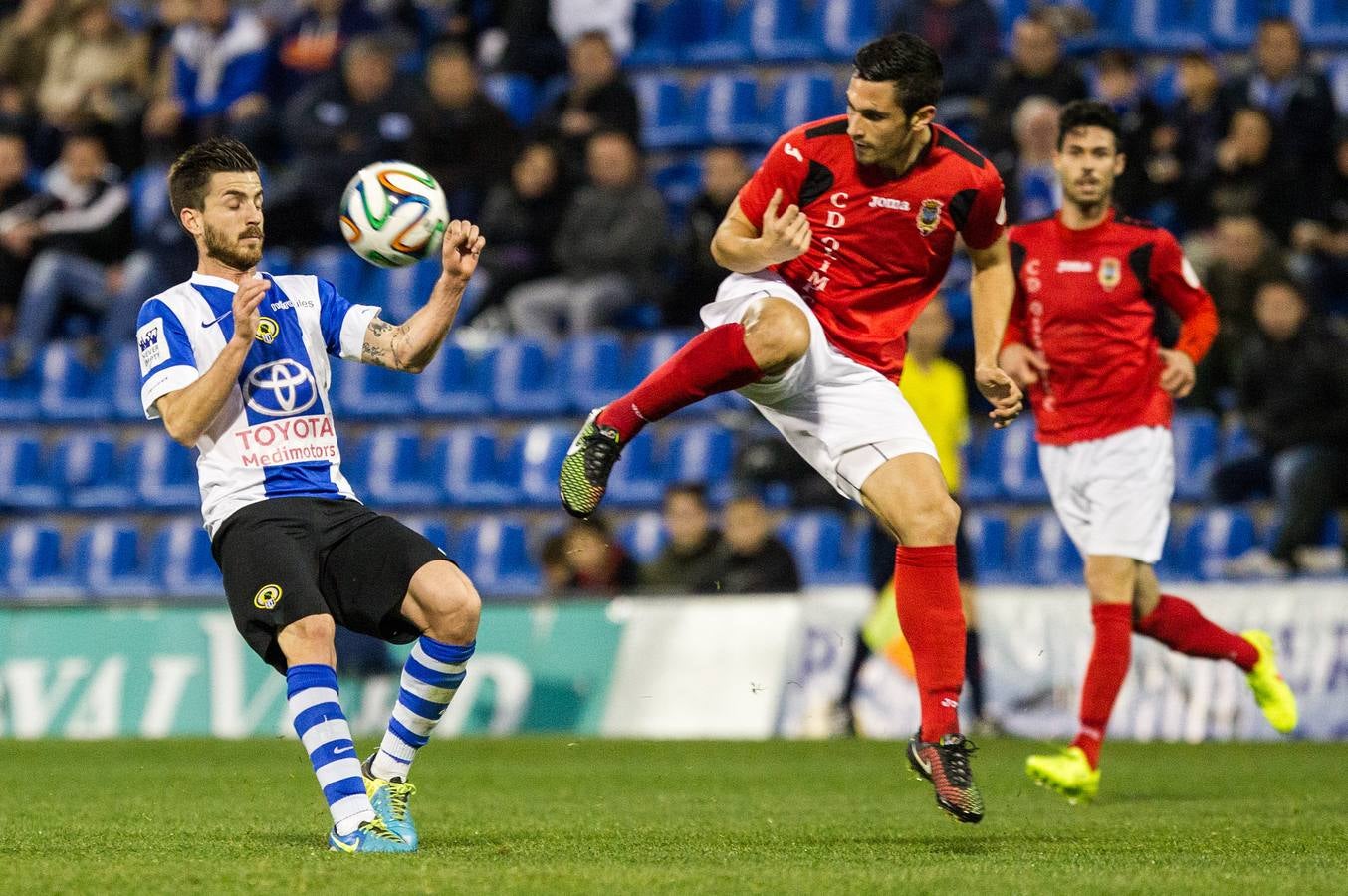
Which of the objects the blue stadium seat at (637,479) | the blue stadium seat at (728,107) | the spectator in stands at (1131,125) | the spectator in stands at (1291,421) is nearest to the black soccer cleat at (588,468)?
the spectator in stands at (1291,421)

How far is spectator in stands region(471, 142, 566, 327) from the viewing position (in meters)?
14.6

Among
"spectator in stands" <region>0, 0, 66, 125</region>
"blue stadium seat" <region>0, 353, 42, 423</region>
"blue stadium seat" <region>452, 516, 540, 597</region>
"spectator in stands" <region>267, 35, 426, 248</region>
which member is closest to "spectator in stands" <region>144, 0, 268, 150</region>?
"spectator in stands" <region>267, 35, 426, 248</region>

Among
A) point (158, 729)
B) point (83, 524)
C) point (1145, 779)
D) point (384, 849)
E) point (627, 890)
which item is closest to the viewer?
point (627, 890)

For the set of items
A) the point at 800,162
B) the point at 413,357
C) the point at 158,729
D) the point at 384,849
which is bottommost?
the point at 158,729

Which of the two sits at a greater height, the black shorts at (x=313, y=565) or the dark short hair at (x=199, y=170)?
the dark short hair at (x=199, y=170)

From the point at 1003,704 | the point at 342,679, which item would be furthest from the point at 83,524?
the point at 1003,704

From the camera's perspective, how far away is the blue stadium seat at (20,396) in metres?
15.4

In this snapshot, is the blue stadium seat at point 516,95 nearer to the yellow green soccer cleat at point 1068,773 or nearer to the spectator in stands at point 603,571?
the spectator in stands at point 603,571

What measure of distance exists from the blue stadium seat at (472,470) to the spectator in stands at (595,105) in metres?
2.11

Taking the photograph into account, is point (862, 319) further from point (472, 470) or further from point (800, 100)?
point (800, 100)

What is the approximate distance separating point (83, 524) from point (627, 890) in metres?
11.1

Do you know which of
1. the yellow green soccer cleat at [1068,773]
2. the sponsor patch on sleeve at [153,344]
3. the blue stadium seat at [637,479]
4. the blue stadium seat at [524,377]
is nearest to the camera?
the sponsor patch on sleeve at [153,344]

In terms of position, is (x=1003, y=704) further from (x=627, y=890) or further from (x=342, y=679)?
(x=627, y=890)

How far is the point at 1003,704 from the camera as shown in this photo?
11.4m
